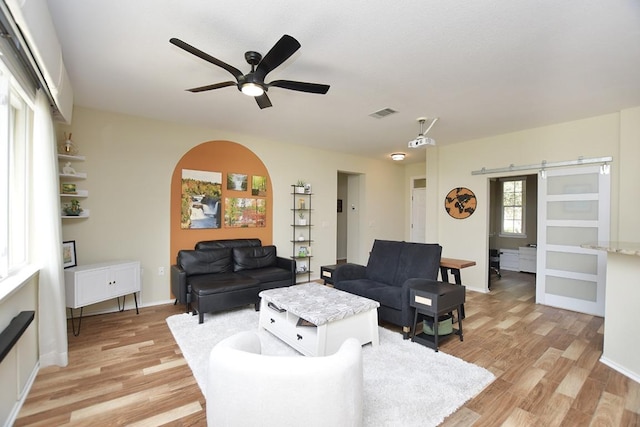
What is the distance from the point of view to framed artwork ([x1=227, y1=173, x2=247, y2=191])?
4823 mm

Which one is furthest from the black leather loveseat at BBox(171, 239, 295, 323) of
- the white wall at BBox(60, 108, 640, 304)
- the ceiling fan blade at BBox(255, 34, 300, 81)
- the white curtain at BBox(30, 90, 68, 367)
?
the ceiling fan blade at BBox(255, 34, 300, 81)

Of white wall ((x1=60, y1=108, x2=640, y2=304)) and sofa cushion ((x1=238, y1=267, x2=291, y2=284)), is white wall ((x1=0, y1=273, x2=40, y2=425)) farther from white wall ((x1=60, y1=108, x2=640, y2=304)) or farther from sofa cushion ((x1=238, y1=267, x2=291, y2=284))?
sofa cushion ((x1=238, y1=267, x2=291, y2=284))

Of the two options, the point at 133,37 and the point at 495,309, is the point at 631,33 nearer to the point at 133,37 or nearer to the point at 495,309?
the point at 495,309

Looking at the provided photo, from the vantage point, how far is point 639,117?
11.7ft

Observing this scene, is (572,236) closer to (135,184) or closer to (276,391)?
(276,391)

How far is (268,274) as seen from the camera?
4.19 meters

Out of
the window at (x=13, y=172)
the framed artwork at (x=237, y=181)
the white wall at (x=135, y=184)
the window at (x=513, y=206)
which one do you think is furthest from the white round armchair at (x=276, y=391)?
the window at (x=513, y=206)

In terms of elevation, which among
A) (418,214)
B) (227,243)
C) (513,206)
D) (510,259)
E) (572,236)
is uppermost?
(513,206)

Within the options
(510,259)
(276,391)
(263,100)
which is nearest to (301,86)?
(263,100)

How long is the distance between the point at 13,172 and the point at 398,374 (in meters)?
3.66

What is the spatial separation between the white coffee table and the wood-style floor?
85 cm

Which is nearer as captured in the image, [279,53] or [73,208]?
[279,53]

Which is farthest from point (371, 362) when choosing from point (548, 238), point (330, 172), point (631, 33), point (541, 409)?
point (330, 172)

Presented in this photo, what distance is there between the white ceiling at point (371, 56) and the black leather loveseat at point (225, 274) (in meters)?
1.96
